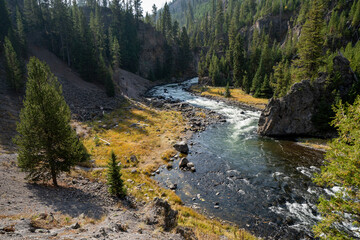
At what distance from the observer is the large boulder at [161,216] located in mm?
13156

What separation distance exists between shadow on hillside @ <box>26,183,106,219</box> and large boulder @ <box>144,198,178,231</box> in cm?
397

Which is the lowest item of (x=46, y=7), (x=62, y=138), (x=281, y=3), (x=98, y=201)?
(x=98, y=201)

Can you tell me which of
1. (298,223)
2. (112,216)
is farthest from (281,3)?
(112,216)

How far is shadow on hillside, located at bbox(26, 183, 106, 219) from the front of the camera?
14295 millimetres

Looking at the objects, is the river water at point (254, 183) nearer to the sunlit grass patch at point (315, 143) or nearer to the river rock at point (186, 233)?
the sunlit grass patch at point (315, 143)

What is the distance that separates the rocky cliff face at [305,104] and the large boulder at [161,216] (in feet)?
98.2

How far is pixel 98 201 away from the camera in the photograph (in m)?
16.6

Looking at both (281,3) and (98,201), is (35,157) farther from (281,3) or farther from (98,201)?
(281,3)

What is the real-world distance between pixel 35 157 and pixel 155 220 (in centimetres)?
1215

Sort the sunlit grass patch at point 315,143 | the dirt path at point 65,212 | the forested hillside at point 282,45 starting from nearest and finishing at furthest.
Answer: the dirt path at point 65,212 < the sunlit grass patch at point 315,143 < the forested hillside at point 282,45

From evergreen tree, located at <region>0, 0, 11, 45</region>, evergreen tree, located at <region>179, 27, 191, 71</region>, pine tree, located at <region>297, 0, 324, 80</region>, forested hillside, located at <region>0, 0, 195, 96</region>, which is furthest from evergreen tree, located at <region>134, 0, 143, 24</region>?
pine tree, located at <region>297, 0, 324, 80</region>

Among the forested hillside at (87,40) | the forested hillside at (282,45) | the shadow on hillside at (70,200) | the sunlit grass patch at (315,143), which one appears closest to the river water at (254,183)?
the sunlit grass patch at (315,143)

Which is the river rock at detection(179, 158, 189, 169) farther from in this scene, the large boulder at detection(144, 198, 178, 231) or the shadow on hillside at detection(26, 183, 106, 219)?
the large boulder at detection(144, 198, 178, 231)

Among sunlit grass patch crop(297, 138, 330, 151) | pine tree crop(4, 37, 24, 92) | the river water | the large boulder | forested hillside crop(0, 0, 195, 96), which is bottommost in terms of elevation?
the river water
